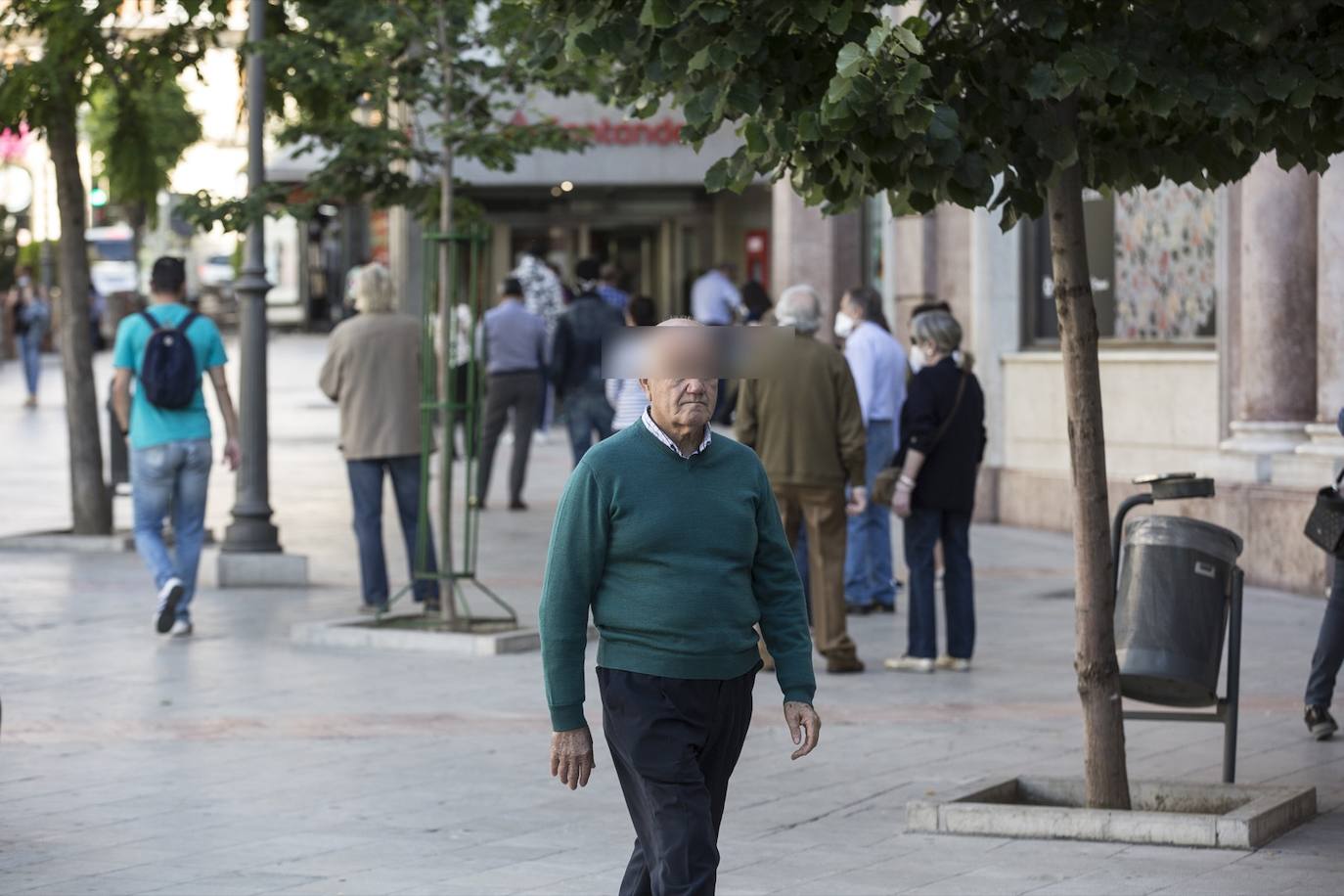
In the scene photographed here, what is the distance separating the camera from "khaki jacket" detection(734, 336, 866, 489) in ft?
32.8

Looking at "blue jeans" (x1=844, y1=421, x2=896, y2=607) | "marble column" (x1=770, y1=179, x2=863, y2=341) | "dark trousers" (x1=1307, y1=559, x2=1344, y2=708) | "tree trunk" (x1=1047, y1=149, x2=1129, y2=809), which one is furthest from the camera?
"marble column" (x1=770, y1=179, x2=863, y2=341)

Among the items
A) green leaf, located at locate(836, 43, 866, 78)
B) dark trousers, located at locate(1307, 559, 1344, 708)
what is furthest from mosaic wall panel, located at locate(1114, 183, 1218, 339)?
green leaf, located at locate(836, 43, 866, 78)

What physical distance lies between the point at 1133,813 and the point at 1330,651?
2.09 metres

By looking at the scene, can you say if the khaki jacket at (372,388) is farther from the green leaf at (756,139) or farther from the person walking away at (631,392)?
the green leaf at (756,139)

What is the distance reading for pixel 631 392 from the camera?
12633mm

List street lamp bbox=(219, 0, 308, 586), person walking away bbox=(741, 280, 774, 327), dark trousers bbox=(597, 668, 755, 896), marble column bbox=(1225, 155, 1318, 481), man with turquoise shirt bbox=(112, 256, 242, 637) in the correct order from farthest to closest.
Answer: person walking away bbox=(741, 280, 774, 327)
street lamp bbox=(219, 0, 308, 586)
marble column bbox=(1225, 155, 1318, 481)
man with turquoise shirt bbox=(112, 256, 242, 637)
dark trousers bbox=(597, 668, 755, 896)

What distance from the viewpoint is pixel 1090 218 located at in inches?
650

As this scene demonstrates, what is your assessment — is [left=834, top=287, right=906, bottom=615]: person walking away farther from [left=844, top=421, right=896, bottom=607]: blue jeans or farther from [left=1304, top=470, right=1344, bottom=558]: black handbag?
[left=1304, top=470, right=1344, bottom=558]: black handbag

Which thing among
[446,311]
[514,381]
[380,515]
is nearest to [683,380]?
[446,311]

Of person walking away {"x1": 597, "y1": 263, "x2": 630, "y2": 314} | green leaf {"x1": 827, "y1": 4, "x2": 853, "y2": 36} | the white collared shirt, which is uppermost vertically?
green leaf {"x1": 827, "y1": 4, "x2": 853, "y2": 36}

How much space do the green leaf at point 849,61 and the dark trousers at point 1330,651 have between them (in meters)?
3.62

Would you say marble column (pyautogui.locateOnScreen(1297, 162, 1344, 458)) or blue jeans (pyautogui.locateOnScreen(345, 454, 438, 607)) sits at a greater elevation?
marble column (pyautogui.locateOnScreen(1297, 162, 1344, 458))

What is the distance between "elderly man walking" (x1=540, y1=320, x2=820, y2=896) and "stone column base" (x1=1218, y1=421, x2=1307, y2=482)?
9.00 m

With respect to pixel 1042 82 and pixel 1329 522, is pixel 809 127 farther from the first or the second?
pixel 1329 522
